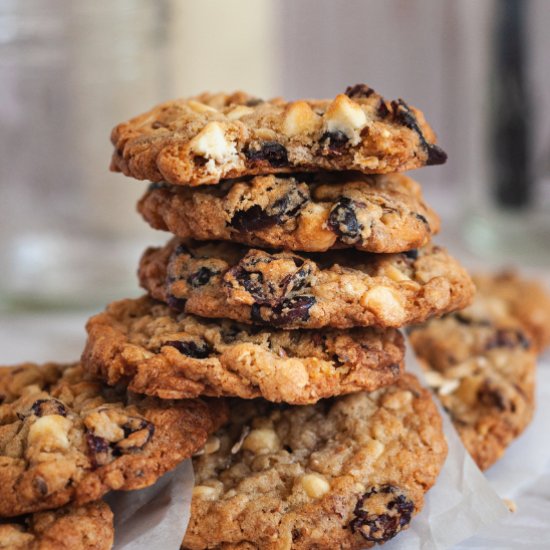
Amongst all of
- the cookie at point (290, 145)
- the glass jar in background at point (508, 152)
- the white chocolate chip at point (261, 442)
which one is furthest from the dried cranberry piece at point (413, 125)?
the glass jar in background at point (508, 152)

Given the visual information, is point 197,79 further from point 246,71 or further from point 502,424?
point 502,424

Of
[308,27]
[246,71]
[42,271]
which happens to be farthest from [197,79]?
[308,27]

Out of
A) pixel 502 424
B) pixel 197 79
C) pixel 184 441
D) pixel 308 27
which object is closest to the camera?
pixel 184 441

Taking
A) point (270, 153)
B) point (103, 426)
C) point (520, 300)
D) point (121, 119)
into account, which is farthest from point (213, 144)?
point (121, 119)

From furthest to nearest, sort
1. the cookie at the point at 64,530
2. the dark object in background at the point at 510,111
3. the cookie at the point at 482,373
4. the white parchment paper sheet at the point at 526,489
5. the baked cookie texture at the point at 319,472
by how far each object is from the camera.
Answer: the dark object in background at the point at 510,111 < the cookie at the point at 482,373 < the white parchment paper sheet at the point at 526,489 < the baked cookie texture at the point at 319,472 < the cookie at the point at 64,530

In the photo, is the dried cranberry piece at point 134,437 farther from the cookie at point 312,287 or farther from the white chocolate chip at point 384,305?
the white chocolate chip at point 384,305

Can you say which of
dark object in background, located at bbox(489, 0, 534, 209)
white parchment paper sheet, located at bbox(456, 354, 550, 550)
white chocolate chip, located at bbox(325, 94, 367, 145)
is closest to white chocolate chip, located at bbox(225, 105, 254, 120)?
white chocolate chip, located at bbox(325, 94, 367, 145)
